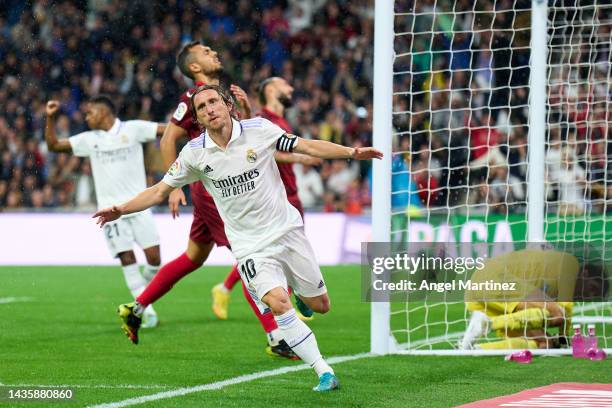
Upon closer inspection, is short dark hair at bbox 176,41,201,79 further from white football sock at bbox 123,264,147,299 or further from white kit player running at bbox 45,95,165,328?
white football sock at bbox 123,264,147,299

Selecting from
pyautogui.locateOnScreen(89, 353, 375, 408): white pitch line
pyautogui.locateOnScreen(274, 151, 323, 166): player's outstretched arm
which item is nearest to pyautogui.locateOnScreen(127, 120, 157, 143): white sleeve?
pyautogui.locateOnScreen(274, 151, 323, 166): player's outstretched arm

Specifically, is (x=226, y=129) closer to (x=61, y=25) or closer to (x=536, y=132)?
(x=536, y=132)

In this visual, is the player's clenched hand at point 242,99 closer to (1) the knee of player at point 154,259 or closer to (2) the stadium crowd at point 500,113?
(2) the stadium crowd at point 500,113

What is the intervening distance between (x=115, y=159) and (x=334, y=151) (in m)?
5.11

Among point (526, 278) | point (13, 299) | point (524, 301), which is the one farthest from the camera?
point (13, 299)

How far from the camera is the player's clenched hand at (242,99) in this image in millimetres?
8281

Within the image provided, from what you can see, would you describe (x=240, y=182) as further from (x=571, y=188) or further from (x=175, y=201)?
(x=571, y=188)

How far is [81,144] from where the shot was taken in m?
11.3

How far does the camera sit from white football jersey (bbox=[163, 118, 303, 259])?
691 cm

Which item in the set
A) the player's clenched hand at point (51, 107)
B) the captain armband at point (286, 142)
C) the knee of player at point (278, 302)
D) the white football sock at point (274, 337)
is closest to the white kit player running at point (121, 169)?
the player's clenched hand at point (51, 107)

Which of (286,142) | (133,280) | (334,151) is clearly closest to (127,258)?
(133,280)

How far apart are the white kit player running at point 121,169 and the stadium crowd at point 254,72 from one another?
6295mm

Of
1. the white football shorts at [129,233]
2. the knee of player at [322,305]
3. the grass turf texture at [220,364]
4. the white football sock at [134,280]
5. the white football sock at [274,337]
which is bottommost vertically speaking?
the grass turf texture at [220,364]

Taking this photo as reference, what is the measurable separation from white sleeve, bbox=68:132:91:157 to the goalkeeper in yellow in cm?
441
